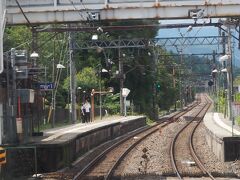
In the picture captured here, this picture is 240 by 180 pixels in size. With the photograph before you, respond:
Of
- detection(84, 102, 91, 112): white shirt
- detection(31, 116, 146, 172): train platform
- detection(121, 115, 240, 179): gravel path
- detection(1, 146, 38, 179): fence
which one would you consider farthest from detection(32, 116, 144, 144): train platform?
detection(121, 115, 240, 179): gravel path

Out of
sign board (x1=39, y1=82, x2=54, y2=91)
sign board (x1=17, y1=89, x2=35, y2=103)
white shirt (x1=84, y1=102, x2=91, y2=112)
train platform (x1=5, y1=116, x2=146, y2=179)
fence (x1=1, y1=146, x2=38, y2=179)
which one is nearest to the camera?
fence (x1=1, y1=146, x2=38, y2=179)

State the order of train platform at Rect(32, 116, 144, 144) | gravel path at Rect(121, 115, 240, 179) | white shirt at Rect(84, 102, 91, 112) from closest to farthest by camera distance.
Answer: gravel path at Rect(121, 115, 240, 179)
train platform at Rect(32, 116, 144, 144)
white shirt at Rect(84, 102, 91, 112)

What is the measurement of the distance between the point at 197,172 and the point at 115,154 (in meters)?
8.93

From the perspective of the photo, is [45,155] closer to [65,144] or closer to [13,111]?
[65,144]

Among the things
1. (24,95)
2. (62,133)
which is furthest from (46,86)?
(24,95)

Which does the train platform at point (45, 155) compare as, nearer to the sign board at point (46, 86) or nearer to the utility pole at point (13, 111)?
the utility pole at point (13, 111)

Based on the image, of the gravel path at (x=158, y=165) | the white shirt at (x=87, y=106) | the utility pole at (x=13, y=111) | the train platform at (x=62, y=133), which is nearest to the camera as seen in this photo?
the gravel path at (x=158, y=165)

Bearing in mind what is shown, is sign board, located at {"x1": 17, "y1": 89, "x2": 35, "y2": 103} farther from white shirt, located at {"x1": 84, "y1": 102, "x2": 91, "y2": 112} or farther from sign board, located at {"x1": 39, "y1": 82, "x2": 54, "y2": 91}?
white shirt, located at {"x1": 84, "y1": 102, "x2": 91, "y2": 112}

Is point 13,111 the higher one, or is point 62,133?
point 13,111

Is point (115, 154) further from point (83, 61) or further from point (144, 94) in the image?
point (144, 94)

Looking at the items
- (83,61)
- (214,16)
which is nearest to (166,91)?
(83,61)

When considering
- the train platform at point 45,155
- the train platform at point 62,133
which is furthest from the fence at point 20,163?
the train platform at point 62,133

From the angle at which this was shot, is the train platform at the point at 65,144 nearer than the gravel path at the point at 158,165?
No

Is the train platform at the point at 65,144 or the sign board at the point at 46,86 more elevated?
the sign board at the point at 46,86
